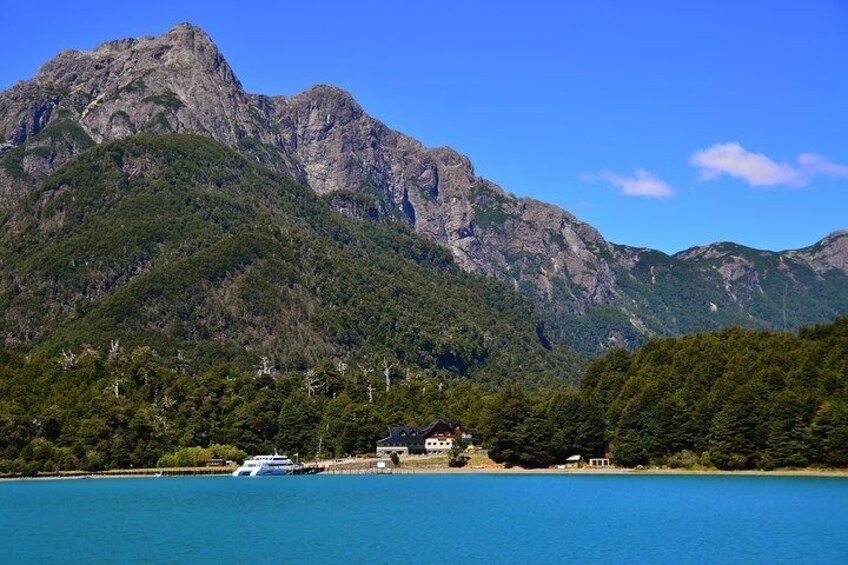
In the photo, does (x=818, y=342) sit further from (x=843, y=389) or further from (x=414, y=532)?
(x=414, y=532)

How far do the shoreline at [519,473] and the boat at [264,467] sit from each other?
601 centimetres

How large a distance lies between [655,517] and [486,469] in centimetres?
8391

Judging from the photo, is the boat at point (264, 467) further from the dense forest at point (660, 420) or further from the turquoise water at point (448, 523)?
the turquoise water at point (448, 523)

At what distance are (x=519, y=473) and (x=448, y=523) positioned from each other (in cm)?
7597

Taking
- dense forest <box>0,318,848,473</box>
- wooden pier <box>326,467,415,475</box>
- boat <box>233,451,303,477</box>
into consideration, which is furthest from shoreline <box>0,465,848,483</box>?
boat <box>233,451,303,477</box>

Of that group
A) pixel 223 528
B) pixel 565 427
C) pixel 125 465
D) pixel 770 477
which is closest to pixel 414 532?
pixel 223 528

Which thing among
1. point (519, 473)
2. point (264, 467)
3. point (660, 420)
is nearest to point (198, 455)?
point (264, 467)

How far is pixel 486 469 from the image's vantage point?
597 ft

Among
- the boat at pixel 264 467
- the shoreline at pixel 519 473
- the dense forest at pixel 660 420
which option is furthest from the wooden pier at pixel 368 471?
the dense forest at pixel 660 420

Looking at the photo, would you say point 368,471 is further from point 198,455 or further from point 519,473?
point 519,473

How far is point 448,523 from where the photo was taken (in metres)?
99.1

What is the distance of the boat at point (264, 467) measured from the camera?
18450 cm

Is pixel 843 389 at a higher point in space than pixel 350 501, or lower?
higher

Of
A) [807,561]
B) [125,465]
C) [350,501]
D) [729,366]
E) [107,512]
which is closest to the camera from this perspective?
[807,561]
